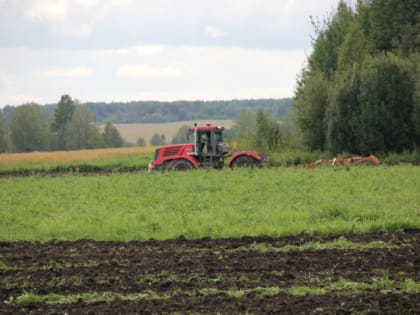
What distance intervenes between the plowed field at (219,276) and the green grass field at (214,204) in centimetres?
124

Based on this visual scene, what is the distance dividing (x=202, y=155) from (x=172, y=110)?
13778 centimetres

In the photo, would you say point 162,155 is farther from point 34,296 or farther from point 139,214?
point 34,296

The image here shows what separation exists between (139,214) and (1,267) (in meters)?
6.40

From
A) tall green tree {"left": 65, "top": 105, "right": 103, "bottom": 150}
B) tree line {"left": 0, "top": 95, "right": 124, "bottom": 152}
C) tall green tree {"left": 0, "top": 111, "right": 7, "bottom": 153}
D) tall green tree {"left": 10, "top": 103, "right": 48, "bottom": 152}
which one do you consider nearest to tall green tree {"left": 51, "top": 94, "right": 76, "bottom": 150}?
tree line {"left": 0, "top": 95, "right": 124, "bottom": 152}

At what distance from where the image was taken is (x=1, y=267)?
1438 cm

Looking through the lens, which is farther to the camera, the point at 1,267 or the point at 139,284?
the point at 1,267

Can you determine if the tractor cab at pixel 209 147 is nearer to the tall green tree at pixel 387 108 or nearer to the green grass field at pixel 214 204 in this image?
the green grass field at pixel 214 204

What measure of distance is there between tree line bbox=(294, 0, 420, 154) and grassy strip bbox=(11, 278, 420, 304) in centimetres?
3022

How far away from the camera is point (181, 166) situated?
117 feet

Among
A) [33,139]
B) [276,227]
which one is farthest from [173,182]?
[33,139]

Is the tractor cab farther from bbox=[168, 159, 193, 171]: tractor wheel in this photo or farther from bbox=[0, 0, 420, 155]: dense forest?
bbox=[0, 0, 420, 155]: dense forest

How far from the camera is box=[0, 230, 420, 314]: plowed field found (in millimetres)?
10977

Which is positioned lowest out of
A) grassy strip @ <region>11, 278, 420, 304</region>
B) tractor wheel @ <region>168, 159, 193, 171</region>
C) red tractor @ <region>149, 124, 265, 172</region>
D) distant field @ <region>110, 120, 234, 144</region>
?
grassy strip @ <region>11, 278, 420, 304</region>

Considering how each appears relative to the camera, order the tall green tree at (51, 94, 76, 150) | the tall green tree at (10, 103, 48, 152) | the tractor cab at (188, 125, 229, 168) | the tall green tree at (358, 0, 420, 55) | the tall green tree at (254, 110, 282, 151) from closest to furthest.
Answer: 1. the tractor cab at (188, 125, 229, 168)
2. the tall green tree at (254, 110, 282, 151)
3. the tall green tree at (358, 0, 420, 55)
4. the tall green tree at (10, 103, 48, 152)
5. the tall green tree at (51, 94, 76, 150)
